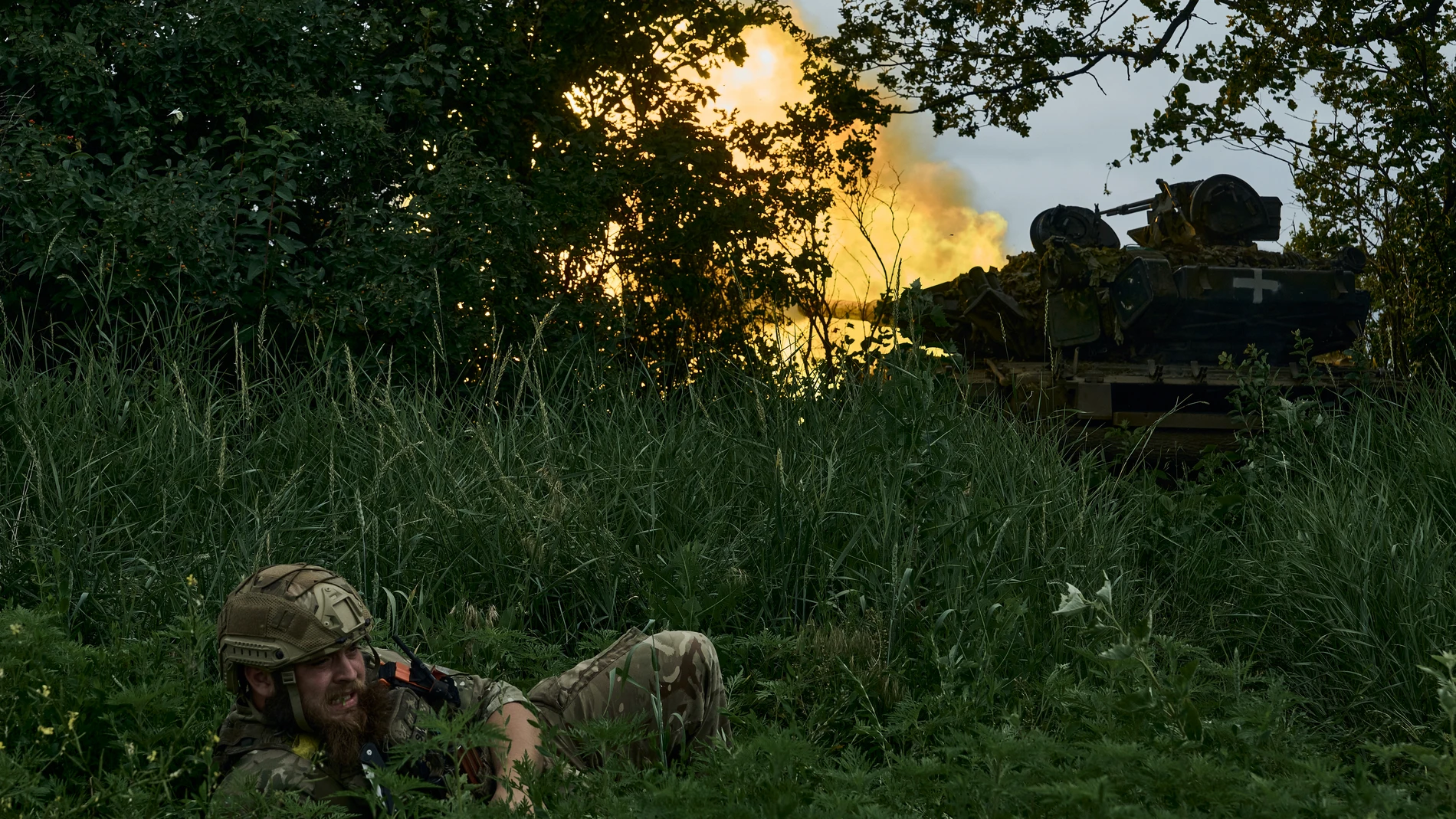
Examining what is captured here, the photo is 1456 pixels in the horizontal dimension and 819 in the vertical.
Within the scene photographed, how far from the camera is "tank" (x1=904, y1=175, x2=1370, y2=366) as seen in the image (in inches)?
460

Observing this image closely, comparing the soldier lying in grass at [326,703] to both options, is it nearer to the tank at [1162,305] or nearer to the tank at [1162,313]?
the tank at [1162,313]

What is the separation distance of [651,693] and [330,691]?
2.94ft

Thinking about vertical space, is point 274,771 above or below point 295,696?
below

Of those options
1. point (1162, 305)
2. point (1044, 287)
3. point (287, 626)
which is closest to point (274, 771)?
point (287, 626)

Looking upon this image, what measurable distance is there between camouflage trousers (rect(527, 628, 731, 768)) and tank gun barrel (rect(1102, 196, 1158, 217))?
11237 millimetres

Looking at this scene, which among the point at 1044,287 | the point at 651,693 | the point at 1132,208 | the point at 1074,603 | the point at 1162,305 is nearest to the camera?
the point at 1074,603

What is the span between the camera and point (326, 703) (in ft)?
11.5

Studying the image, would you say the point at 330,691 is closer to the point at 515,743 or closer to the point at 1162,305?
the point at 515,743

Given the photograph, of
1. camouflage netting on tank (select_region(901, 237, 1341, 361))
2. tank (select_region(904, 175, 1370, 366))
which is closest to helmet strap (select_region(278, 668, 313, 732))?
tank (select_region(904, 175, 1370, 366))

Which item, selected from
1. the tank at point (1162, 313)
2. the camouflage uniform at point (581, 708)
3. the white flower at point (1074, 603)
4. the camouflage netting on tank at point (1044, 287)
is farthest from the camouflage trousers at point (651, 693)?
the camouflage netting on tank at point (1044, 287)

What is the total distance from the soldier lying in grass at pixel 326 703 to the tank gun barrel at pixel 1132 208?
11.5m

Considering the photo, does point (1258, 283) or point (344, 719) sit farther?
point (1258, 283)

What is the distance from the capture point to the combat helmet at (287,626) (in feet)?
11.4

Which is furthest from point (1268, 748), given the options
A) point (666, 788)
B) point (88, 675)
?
point (88, 675)
